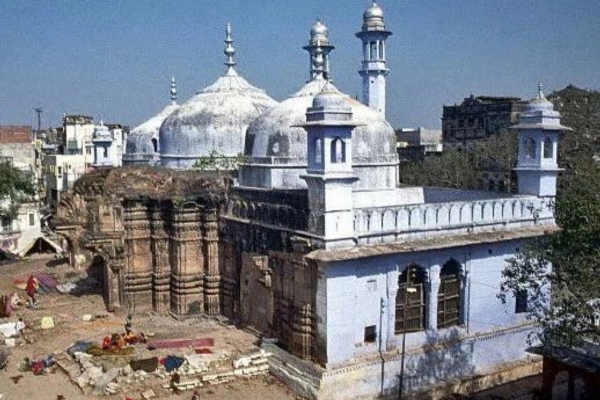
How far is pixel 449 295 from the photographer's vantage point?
1529cm

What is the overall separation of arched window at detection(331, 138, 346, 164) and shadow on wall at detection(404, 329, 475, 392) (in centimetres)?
452

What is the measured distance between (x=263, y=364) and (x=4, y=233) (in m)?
24.5

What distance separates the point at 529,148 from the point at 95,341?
12.0 meters

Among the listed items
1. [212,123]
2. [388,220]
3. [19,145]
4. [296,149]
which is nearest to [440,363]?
[388,220]

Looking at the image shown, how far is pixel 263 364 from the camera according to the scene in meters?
14.9

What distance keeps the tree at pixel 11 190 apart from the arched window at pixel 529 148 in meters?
22.8

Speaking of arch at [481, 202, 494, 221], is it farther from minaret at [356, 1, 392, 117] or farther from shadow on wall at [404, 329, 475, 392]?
minaret at [356, 1, 392, 117]

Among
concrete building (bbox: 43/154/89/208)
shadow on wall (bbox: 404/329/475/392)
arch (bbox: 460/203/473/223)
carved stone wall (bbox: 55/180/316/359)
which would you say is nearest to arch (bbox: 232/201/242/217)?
carved stone wall (bbox: 55/180/316/359)

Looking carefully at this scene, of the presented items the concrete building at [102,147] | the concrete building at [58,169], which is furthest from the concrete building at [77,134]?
the concrete building at [102,147]

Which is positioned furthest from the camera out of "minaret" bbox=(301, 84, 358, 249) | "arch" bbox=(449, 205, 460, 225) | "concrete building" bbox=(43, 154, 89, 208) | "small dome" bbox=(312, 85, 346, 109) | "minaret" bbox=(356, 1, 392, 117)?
"concrete building" bbox=(43, 154, 89, 208)

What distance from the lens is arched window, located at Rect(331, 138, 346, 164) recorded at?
534 inches

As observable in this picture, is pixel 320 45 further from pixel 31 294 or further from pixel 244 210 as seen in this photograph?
pixel 31 294

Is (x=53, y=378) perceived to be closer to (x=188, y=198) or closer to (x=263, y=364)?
(x=263, y=364)

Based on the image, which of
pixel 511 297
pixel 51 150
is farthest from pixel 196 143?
pixel 51 150
